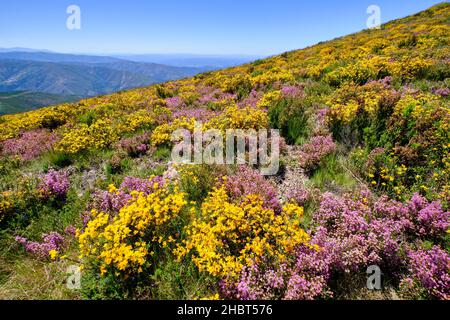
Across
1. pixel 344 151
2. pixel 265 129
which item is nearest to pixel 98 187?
pixel 265 129

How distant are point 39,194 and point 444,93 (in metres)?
12.9

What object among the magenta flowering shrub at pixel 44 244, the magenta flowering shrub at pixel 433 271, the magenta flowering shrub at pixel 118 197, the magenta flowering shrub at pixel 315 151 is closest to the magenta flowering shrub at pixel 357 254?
the magenta flowering shrub at pixel 433 271

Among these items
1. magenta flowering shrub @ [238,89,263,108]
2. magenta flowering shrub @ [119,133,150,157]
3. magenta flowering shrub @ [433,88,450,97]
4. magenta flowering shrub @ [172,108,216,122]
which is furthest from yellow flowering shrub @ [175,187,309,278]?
magenta flowering shrub @ [433,88,450,97]

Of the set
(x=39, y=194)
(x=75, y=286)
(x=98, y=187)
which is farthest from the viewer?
(x=98, y=187)

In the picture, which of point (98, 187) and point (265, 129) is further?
point (265, 129)

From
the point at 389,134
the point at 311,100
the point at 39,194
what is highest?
the point at 311,100

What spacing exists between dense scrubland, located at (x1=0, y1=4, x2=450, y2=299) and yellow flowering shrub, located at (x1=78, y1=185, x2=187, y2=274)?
26mm

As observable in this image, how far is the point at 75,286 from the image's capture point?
12.7 ft

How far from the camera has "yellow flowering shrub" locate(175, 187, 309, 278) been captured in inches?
145

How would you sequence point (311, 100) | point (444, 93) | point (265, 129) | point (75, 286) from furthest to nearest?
point (311, 100) < point (444, 93) < point (265, 129) < point (75, 286)

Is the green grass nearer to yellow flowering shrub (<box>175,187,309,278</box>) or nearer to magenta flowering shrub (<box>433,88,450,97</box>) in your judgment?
yellow flowering shrub (<box>175,187,309,278</box>)

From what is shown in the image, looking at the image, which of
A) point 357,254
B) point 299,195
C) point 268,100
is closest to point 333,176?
point 299,195

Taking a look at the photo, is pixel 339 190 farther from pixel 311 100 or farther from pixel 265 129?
pixel 311 100

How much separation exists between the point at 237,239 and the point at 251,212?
546 mm
